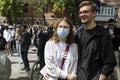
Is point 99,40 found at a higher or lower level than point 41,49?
higher

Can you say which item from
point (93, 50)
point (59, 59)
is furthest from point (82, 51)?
point (59, 59)

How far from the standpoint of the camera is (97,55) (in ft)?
12.7

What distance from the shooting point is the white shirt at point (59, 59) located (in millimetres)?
4000

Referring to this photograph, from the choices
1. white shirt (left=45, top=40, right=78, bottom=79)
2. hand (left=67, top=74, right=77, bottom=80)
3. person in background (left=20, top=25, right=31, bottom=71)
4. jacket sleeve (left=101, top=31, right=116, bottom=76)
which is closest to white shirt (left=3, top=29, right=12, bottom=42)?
person in background (left=20, top=25, right=31, bottom=71)

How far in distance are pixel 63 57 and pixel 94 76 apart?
1.31 ft

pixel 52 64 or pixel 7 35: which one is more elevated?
pixel 52 64

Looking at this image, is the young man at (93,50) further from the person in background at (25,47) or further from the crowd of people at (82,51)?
the person in background at (25,47)

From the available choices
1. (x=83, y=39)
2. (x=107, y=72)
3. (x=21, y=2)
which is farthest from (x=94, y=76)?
(x=21, y=2)

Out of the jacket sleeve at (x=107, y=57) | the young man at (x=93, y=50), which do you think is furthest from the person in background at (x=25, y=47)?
the jacket sleeve at (x=107, y=57)

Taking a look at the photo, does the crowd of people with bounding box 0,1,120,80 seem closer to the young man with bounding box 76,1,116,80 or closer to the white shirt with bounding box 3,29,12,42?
the young man with bounding box 76,1,116,80

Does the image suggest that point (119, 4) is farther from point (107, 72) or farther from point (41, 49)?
point (107, 72)

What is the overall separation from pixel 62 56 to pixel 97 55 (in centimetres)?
40

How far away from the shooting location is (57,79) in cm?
405

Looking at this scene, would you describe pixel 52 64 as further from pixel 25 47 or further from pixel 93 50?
pixel 25 47
